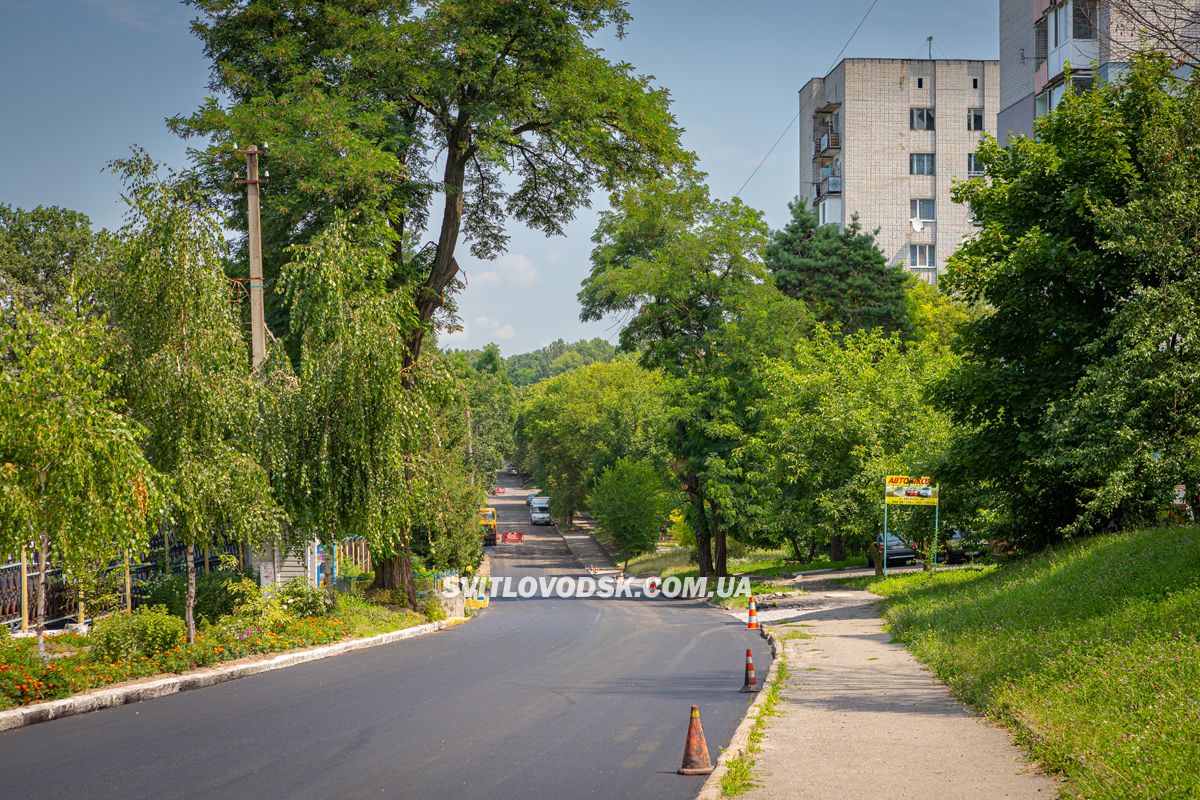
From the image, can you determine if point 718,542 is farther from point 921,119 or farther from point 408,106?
point 921,119

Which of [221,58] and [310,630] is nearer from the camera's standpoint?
[310,630]

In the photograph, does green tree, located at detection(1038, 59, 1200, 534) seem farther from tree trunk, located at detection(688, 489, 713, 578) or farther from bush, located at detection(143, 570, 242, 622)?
tree trunk, located at detection(688, 489, 713, 578)

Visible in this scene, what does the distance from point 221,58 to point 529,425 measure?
277ft

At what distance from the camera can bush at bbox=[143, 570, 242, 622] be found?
20.1 m

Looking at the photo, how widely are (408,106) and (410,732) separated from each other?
64.0 feet

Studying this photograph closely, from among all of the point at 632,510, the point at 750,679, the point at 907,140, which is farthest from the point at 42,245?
the point at 750,679

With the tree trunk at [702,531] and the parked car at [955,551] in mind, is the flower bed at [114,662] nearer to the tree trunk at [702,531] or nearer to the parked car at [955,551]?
the parked car at [955,551]

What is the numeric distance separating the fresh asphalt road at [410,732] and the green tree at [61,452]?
7.51 feet

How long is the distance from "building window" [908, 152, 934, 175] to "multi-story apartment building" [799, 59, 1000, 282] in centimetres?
6

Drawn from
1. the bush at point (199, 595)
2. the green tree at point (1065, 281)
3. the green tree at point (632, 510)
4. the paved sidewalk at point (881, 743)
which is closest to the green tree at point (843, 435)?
the green tree at point (1065, 281)

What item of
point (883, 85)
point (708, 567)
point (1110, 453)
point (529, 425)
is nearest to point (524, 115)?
point (1110, 453)

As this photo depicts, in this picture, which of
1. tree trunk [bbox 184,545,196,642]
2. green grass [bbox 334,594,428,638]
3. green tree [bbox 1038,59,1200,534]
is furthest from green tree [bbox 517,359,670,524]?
tree trunk [bbox 184,545,196,642]

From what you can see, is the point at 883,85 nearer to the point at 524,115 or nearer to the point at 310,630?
the point at 524,115

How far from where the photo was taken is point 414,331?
28.2 meters
